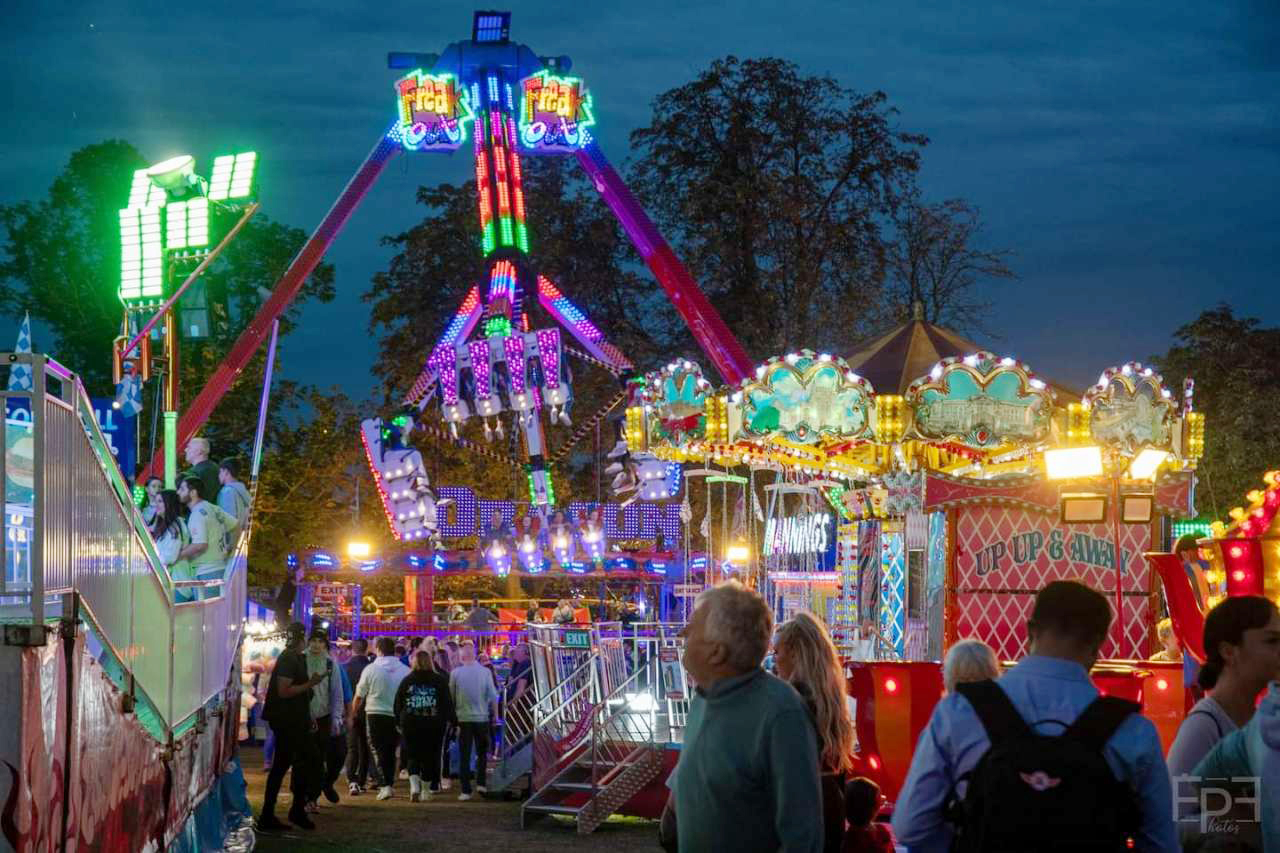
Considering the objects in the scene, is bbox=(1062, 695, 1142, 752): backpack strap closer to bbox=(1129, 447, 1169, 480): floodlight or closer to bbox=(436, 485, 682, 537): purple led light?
bbox=(1129, 447, 1169, 480): floodlight

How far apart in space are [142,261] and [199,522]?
8.16m

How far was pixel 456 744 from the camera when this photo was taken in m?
20.4

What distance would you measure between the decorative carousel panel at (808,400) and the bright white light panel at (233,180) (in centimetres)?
747

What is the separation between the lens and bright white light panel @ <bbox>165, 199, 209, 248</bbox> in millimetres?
20938

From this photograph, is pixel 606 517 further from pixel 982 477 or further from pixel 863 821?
pixel 863 821

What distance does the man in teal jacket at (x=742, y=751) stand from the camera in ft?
14.7

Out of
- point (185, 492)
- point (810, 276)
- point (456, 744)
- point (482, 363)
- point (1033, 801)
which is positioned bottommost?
point (456, 744)

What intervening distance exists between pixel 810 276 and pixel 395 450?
11.1m

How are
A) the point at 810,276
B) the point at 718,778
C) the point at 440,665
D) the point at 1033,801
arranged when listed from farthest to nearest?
1. the point at 810,276
2. the point at 440,665
3. the point at 718,778
4. the point at 1033,801

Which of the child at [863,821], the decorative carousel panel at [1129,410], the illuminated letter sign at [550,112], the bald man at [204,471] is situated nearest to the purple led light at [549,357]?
the illuminated letter sign at [550,112]

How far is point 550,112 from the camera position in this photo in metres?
29.2

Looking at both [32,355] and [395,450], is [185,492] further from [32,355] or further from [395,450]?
[395,450]

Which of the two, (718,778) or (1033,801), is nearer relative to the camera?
(1033,801)

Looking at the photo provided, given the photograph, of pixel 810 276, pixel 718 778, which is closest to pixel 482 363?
pixel 810 276
